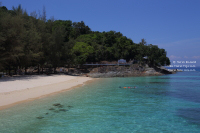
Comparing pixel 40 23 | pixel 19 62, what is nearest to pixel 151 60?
pixel 40 23

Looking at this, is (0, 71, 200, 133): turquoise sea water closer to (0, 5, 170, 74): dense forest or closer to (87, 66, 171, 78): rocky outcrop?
(0, 5, 170, 74): dense forest

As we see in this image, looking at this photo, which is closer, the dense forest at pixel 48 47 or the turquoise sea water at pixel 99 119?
the turquoise sea water at pixel 99 119

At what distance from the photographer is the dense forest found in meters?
26.8

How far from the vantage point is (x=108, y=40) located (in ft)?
253

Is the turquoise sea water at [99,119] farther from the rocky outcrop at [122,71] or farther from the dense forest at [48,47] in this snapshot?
the rocky outcrop at [122,71]

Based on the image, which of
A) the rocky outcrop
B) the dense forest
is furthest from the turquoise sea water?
the rocky outcrop

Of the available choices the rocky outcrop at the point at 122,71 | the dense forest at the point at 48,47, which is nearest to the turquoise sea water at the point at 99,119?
the dense forest at the point at 48,47

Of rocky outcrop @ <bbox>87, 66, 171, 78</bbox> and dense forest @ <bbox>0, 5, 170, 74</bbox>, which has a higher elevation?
dense forest @ <bbox>0, 5, 170, 74</bbox>

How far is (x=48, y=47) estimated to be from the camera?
40.6 metres

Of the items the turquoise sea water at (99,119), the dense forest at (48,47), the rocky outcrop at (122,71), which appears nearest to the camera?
the turquoise sea water at (99,119)

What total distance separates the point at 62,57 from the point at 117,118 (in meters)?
38.0

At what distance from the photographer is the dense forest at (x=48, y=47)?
2675 centimetres

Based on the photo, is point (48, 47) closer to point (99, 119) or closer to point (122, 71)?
point (122, 71)

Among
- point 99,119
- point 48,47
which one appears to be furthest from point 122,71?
point 99,119
